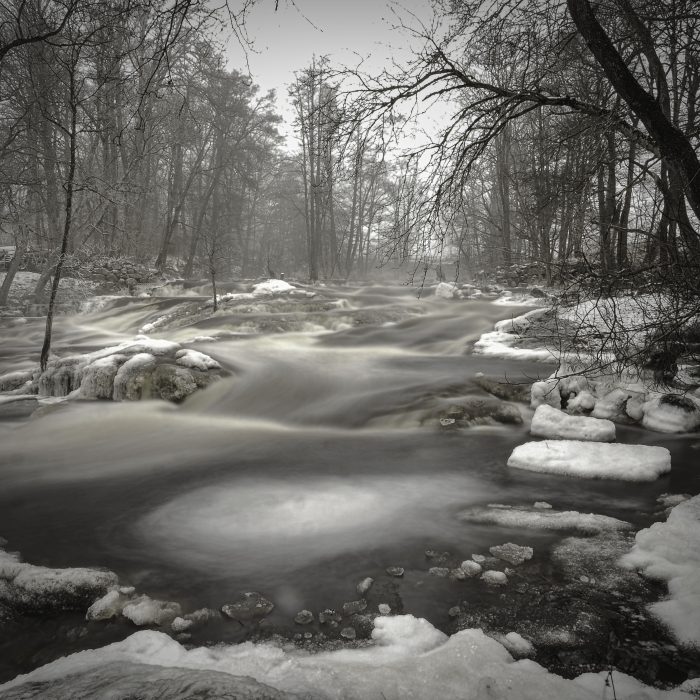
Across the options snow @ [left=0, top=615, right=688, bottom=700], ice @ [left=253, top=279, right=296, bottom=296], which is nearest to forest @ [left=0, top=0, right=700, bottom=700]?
snow @ [left=0, top=615, right=688, bottom=700]

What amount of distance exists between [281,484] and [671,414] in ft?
13.9

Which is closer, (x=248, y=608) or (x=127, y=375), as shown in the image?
(x=248, y=608)

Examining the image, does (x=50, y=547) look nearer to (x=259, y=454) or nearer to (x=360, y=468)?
(x=259, y=454)

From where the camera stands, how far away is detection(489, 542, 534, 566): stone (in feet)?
9.07

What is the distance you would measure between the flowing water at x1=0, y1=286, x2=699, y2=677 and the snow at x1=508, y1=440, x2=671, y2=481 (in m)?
0.12

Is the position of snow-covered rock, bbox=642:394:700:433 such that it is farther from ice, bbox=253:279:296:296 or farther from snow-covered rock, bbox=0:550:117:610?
ice, bbox=253:279:296:296

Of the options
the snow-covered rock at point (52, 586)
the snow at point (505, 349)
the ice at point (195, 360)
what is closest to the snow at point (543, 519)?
the snow-covered rock at point (52, 586)

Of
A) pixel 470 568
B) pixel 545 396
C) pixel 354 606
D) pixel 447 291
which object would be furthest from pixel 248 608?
pixel 447 291

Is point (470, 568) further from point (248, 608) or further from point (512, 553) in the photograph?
point (248, 608)

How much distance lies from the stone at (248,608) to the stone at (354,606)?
0.39 m

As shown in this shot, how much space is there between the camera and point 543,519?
3.26 metres

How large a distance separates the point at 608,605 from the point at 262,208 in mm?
35105

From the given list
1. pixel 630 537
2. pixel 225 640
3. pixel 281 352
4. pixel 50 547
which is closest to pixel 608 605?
pixel 630 537

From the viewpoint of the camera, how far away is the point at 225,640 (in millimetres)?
2176
